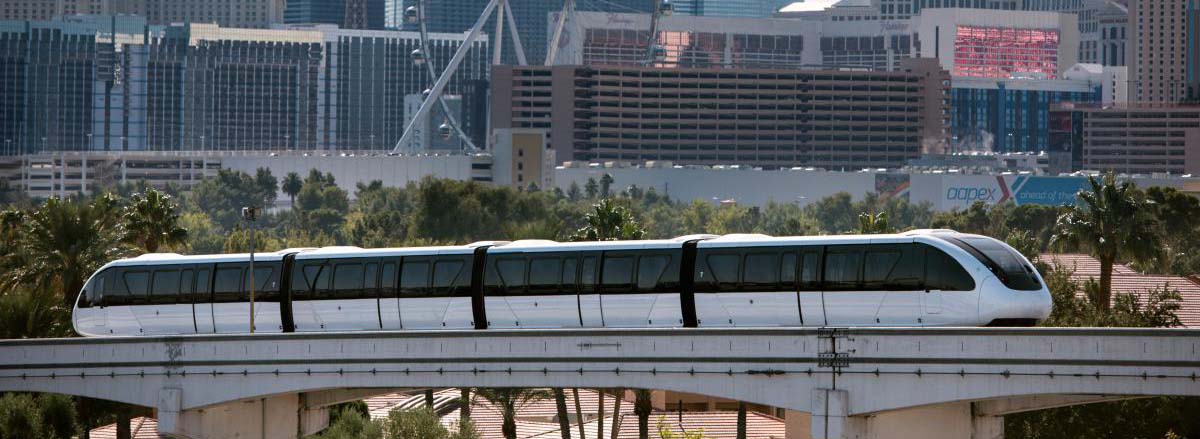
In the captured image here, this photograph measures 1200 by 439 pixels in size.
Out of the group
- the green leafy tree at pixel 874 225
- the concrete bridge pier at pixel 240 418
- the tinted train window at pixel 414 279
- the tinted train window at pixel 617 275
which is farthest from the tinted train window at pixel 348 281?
the green leafy tree at pixel 874 225

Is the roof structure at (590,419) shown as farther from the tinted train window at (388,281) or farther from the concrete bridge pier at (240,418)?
the tinted train window at (388,281)

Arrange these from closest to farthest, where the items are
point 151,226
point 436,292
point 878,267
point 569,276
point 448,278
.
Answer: point 878,267
point 569,276
point 448,278
point 436,292
point 151,226

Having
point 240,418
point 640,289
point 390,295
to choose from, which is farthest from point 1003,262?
point 240,418

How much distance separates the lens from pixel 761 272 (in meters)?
→ 60.4

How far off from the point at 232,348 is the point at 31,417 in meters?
12.4

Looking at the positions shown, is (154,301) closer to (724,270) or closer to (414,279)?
(414,279)

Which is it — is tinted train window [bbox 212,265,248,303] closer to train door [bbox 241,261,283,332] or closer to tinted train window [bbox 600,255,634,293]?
train door [bbox 241,261,283,332]

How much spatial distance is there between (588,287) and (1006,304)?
39.8 feet

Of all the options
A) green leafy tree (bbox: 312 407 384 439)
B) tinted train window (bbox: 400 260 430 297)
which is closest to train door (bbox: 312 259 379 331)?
tinted train window (bbox: 400 260 430 297)

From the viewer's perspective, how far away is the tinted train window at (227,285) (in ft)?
226

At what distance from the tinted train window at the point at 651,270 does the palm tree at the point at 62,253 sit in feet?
111

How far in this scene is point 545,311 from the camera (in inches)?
2500

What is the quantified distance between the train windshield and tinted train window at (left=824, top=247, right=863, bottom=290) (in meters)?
2.56

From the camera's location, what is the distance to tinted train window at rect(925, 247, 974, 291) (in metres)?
57.2
